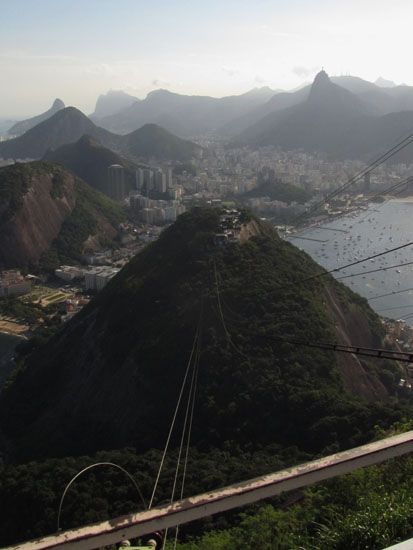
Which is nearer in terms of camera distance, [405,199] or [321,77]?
[405,199]

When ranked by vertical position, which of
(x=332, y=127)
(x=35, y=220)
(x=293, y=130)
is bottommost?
(x=35, y=220)

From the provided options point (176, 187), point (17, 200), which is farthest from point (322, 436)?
point (176, 187)

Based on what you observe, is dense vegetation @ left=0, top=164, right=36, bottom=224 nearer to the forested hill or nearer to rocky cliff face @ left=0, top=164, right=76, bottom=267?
rocky cliff face @ left=0, top=164, right=76, bottom=267

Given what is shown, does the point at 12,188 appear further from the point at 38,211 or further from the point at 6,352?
the point at 6,352

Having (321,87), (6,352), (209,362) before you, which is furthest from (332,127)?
(209,362)

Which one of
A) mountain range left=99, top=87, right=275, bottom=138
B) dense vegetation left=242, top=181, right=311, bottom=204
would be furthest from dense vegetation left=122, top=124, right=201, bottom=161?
mountain range left=99, top=87, right=275, bottom=138
